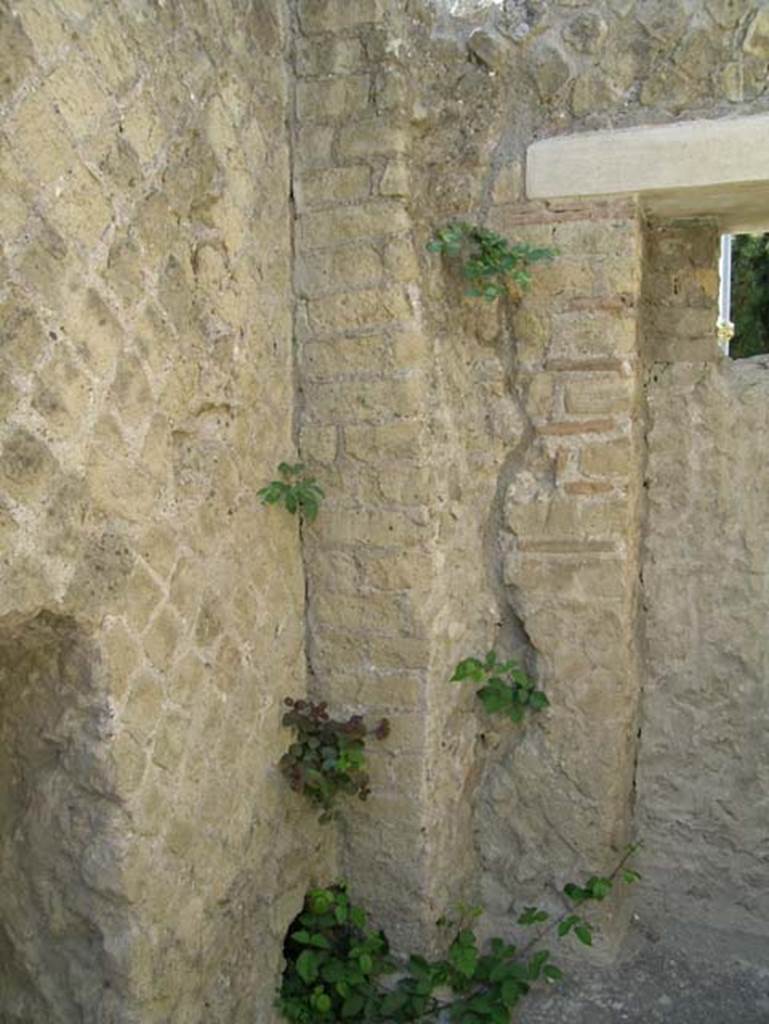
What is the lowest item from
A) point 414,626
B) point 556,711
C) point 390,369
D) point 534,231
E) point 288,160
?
point 556,711

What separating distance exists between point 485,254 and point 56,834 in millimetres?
1973

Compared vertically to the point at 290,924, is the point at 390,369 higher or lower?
higher

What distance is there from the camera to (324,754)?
3.04 meters

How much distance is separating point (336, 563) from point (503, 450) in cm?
64

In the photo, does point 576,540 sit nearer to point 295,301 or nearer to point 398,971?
point 295,301

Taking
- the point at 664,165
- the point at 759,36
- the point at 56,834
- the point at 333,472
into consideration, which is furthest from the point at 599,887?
the point at 759,36

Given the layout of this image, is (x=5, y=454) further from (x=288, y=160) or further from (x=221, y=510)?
(x=288, y=160)

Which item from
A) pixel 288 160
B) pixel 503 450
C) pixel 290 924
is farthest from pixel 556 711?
pixel 288 160

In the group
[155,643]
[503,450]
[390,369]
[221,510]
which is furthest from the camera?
[503,450]

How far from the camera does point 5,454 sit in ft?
6.50

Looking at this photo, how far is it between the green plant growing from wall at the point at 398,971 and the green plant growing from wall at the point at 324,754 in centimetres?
36

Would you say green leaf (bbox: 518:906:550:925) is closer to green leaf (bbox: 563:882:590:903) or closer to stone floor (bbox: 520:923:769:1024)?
green leaf (bbox: 563:882:590:903)

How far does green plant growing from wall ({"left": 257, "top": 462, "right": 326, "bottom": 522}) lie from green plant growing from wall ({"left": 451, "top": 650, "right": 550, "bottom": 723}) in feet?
2.36

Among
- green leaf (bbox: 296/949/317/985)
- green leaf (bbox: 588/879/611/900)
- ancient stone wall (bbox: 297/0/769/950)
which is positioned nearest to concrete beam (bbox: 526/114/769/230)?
ancient stone wall (bbox: 297/0/769/950)
